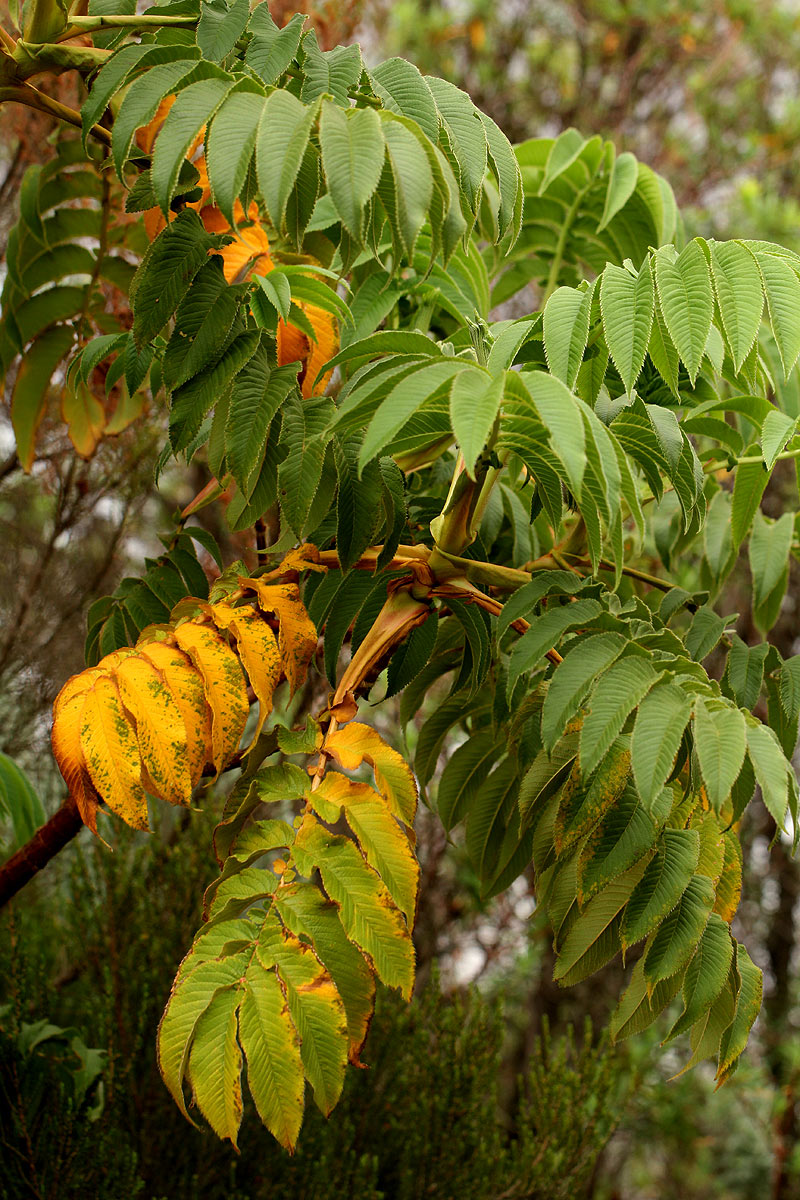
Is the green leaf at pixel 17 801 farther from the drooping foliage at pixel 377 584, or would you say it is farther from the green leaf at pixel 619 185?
the green leaf at pixel 619 185

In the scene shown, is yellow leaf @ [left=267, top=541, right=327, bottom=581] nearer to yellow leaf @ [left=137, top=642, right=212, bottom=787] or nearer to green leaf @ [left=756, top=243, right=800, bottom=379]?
yellow leaf @ [left=137, top=642, right=212, bottom=787]

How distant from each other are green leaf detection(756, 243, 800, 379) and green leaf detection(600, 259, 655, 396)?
0.37 feet

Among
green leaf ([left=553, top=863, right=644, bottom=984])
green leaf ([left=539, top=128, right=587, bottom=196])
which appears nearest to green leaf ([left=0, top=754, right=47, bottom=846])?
green leaf ([left=553, top=863, right=644, bottom=984])

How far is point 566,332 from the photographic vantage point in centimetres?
90

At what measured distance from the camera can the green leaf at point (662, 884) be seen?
0.87 metres

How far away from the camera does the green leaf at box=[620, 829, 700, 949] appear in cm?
87

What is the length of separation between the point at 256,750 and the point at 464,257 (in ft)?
2.41

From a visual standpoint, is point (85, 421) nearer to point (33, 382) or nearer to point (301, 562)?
point (33, 382)

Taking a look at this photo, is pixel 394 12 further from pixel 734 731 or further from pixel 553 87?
pixel 734 731

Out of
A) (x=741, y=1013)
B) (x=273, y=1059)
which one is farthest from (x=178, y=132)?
(x=741, y=1013)

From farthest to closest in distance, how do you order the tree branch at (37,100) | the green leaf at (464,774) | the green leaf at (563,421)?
the green leaf at (464,774) → the tree branch at (37,100) → the green leaf at (563,421)

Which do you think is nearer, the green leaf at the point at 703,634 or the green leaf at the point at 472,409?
the green leaf at the point at 472,409

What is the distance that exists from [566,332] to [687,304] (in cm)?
11

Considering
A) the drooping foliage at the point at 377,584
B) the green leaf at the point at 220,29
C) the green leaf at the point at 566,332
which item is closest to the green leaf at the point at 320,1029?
the drooping foliage at the point at 377,584
